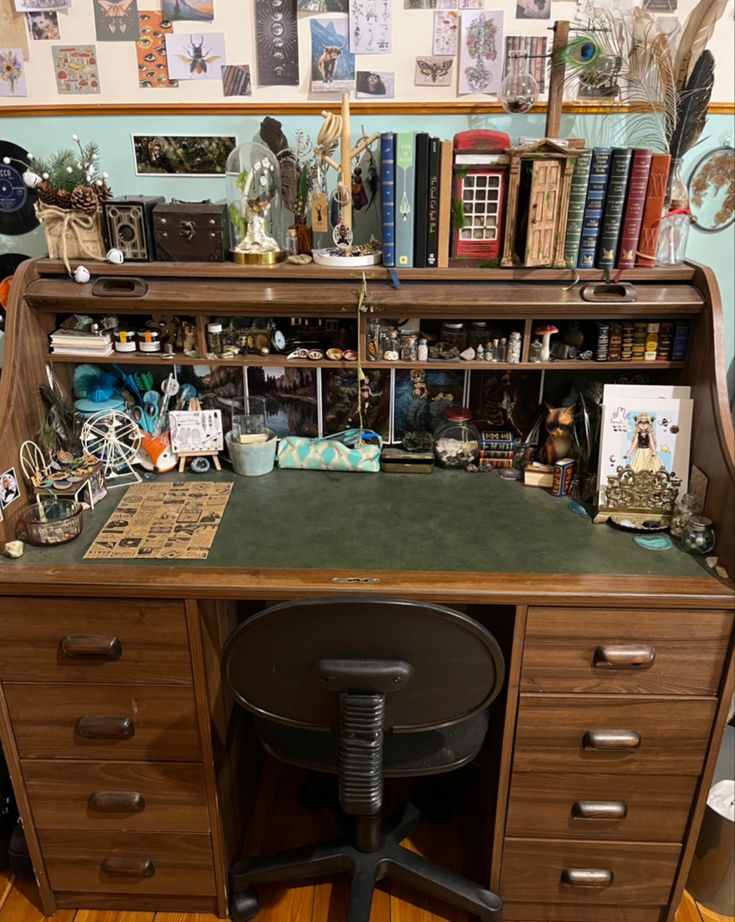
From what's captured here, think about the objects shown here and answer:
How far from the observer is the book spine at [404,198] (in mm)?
1563

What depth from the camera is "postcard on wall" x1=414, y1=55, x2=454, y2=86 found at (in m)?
1.69

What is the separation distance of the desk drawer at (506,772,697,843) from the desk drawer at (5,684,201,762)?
2.35 feet

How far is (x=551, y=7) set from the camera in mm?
1641

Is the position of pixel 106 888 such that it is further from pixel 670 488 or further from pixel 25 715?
pixel 670 488

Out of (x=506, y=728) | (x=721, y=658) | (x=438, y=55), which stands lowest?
(x=506, y=728)

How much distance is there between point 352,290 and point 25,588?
903 millimetres

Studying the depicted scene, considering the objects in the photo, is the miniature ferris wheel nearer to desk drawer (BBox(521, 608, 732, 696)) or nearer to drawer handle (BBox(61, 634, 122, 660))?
drawer handle (BBox(61, 634, 122, 660))

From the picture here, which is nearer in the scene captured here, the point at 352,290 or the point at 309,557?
the point at 309,557

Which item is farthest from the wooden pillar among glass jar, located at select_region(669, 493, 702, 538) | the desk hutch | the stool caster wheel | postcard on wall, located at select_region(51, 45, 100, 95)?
the stool caster wheel

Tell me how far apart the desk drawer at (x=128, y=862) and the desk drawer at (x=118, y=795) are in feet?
0.10

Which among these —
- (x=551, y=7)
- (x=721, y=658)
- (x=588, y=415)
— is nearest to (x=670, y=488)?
(x=588, y=415)

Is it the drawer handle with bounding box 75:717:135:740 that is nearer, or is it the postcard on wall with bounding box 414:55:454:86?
the drawer handle with bounding box 75:717:135:740

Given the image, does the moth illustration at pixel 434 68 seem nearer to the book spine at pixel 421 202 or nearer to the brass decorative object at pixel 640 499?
the book spine at pixel 421 202

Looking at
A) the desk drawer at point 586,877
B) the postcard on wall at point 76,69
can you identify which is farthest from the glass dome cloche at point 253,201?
the desk drawer at point 586,877
